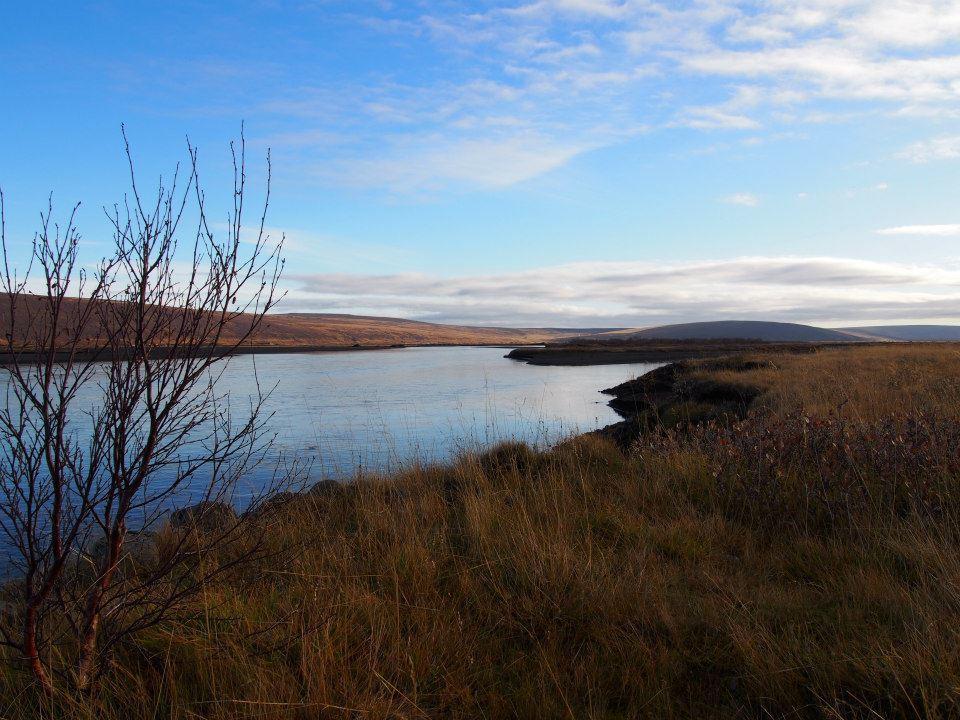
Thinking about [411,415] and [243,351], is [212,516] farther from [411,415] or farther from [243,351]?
[243,351]

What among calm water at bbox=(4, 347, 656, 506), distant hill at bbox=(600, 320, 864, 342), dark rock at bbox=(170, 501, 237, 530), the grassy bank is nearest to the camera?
the grassy bank

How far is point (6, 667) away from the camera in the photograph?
2934 millimetres

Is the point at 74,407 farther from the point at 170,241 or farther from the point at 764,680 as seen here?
the point at 764,680

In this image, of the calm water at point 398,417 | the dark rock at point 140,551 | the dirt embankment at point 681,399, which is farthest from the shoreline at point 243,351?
the dirt embankment at point 681,399

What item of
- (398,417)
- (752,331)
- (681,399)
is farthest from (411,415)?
(752,331)

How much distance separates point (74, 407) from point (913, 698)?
756 inches

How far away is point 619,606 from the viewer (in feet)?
11.4

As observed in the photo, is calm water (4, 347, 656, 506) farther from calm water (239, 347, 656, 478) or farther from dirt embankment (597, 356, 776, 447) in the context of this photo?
dirt embankment (597, 356, 776, 447)

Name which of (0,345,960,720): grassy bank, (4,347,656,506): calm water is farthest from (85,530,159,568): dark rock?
(0,345,960,720): grassy bank

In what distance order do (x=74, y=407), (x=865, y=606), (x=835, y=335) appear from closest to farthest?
1. (x=865, y=606)
2. (x=74, y=407)
3. (x=835, y=335)

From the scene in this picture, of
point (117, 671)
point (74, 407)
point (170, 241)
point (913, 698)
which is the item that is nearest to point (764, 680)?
point (913, 698)

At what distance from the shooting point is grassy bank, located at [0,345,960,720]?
270 cm

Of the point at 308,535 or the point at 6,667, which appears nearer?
the point at 6,667

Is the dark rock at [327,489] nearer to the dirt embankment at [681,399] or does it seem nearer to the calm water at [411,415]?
the calm water at [411,415]
